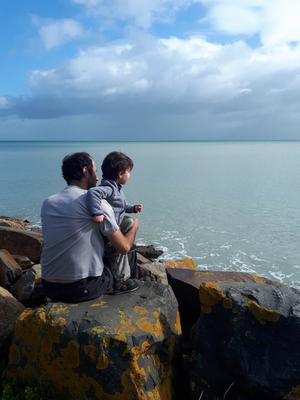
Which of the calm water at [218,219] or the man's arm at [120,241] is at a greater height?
the man's arm at [120,241]

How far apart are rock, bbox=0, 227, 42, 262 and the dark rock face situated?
19.5 feet

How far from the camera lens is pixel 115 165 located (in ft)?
20.6

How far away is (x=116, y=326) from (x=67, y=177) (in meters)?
2.17

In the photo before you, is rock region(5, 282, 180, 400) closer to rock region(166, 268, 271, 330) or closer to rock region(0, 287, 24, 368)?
A: rock region(0, 287, 24, 368)

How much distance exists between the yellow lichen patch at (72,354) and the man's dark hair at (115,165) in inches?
105

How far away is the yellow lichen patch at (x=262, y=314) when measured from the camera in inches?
181

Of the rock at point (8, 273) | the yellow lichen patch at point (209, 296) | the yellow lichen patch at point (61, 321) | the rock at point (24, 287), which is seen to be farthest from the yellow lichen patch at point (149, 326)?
the rock at point (8, 273)

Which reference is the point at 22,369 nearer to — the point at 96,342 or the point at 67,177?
the point at 96,342

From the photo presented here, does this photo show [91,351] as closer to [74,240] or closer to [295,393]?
[74,240]

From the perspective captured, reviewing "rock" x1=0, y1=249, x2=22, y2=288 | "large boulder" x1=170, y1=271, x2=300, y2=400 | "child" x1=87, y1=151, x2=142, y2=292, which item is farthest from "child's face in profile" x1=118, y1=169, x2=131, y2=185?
"rock" x1=0, y1=249, x2=22, y2=288

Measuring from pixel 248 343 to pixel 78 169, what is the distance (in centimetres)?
316

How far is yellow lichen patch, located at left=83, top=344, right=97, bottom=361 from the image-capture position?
4.56 metres

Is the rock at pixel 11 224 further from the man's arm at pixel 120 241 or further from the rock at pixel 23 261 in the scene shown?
the man's arm at pixel 120 241

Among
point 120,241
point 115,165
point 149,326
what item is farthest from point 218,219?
point 149,326
